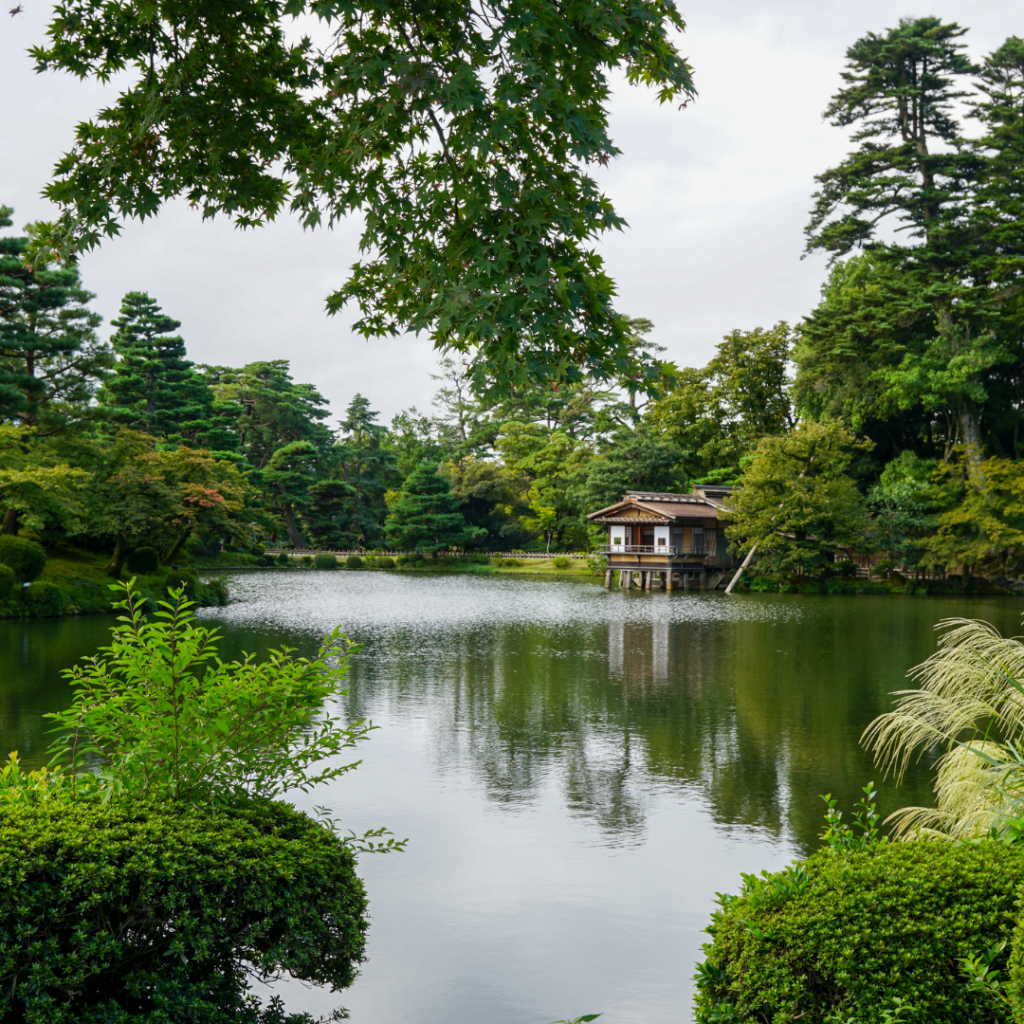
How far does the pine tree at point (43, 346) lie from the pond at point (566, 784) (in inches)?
192

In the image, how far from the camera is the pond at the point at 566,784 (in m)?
3.95

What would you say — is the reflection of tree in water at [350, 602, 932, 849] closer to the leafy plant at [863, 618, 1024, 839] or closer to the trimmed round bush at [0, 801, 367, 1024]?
the leafy plant at [863, 618, 1024, 839]

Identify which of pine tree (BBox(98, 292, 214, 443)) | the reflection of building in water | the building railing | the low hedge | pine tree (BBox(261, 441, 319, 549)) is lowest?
the reflection of building in water

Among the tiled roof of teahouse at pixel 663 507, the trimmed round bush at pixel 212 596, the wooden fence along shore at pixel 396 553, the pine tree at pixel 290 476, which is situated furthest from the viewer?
the pine tree at pixel 290 476

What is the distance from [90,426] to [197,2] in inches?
691

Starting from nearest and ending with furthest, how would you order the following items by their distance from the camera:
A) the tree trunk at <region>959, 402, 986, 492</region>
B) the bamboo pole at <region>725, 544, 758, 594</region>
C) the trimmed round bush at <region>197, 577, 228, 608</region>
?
the trimmed round bush at <region>197, 577, 228, 608</region>
the tree trunk at <region>959, 402, 986, 492</region>
the bamboo pole at <region>725, 544, 758, 594</region>

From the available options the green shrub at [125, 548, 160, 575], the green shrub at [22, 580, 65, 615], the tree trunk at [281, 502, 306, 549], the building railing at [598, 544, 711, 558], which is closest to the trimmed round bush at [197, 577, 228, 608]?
the green shrub at [125, 548, 160, 575]

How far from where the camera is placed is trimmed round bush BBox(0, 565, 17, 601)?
16469 mm

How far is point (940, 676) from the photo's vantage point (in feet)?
13.7

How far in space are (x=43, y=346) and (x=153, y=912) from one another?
61.4 feet

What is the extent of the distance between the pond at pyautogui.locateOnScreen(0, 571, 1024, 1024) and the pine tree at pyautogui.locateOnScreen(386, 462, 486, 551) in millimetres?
24421

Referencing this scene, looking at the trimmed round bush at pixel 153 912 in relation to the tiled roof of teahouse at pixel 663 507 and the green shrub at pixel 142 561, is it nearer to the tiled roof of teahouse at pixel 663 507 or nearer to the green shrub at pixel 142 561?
the green shrub at pixel 142 561

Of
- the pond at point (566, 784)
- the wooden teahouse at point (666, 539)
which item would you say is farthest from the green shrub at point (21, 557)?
the wooden teahouse at point (666, 539)

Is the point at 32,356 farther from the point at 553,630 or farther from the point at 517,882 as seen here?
the point at 517,882
